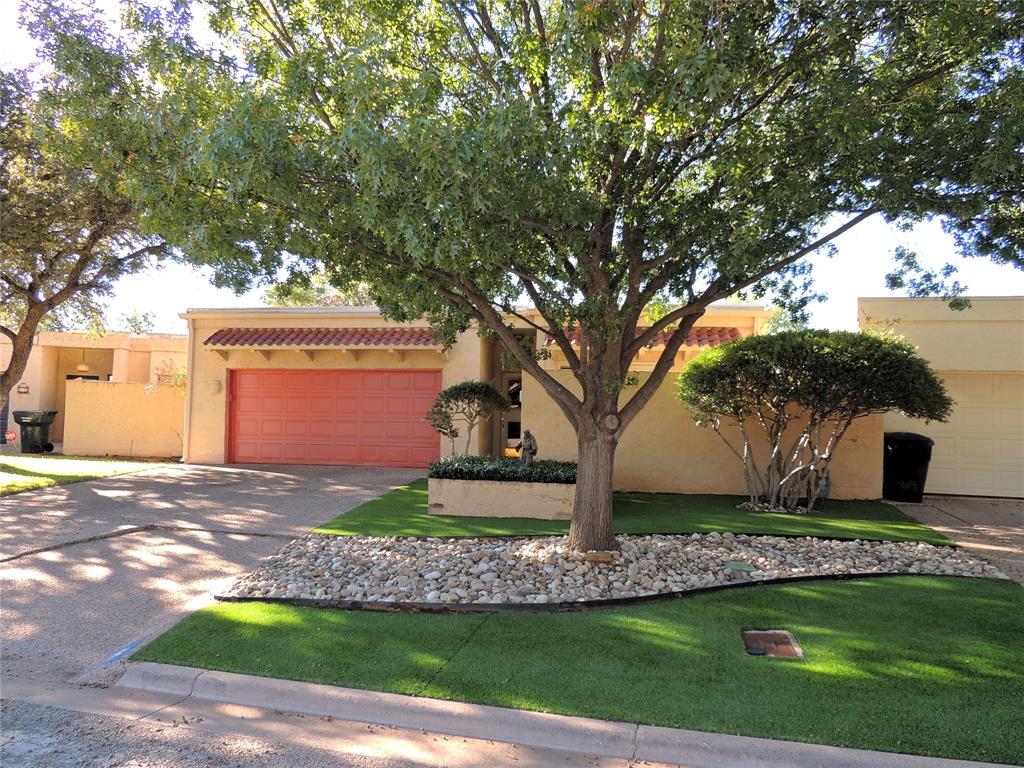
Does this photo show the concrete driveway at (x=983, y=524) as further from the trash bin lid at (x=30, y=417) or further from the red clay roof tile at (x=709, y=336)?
the trash bin lid at (x=30, y=417)

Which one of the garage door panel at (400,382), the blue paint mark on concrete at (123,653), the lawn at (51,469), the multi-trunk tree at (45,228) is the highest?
the multi-trunk tree at (45,228)

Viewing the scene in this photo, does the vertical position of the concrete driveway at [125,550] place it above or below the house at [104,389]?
below

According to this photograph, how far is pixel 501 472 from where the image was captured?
372 inches

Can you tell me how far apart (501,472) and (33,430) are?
14864 millimetres

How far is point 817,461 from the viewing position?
32.7ft

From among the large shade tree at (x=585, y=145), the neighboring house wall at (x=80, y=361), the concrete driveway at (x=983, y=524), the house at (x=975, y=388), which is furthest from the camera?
the neighboring house wall at (x=80, y=361)

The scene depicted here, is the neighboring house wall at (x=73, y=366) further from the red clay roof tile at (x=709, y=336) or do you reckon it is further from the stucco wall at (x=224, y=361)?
the red clay roof tile at (x=709, y=336)

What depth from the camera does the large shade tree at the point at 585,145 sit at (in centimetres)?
504

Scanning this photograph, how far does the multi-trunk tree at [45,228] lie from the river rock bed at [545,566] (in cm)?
755

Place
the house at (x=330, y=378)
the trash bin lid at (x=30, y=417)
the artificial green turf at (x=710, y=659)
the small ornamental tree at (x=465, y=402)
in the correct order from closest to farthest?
the artificial green turf at (x=710, y=659), the small ornamental tree at (x=465, y=402), the house at (x=330, y=378), the trash bin lid at (x=30, y=417)

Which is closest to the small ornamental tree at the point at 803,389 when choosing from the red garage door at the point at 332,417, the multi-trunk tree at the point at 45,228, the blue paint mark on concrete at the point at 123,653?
the red garage door at the point at 332,417

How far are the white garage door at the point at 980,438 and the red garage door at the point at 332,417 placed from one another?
945 cm

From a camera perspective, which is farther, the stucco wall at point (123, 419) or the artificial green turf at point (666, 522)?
the stucco wall at point (123, 419)

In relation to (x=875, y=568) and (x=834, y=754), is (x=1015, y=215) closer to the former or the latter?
(x=875, y=568)
